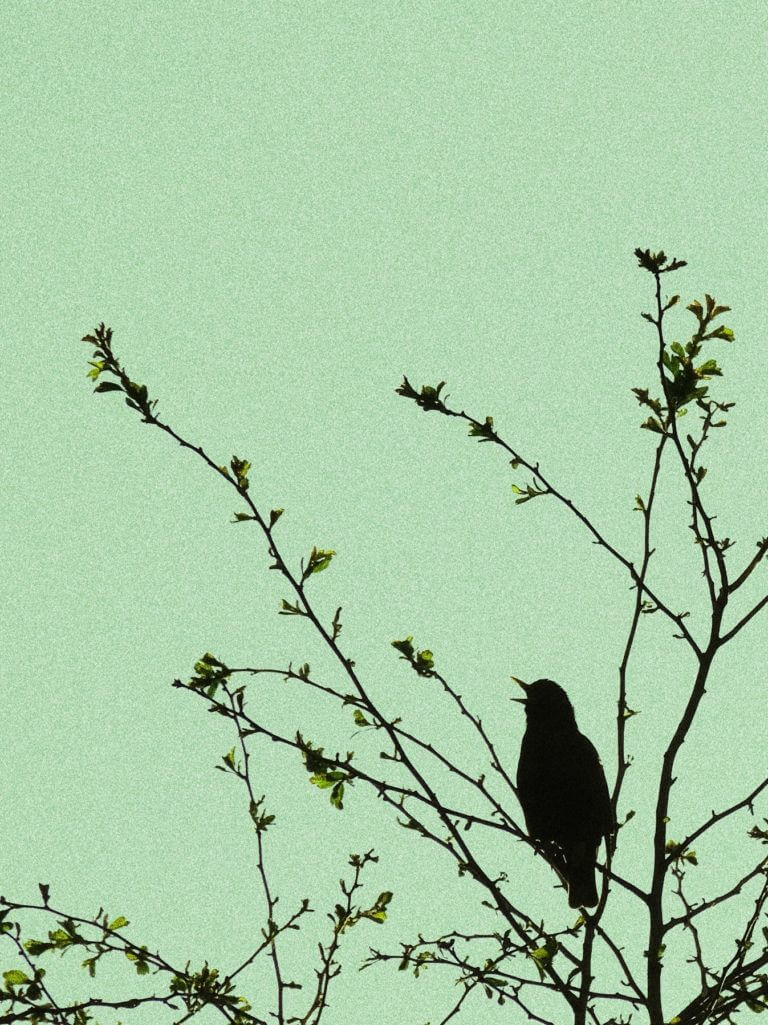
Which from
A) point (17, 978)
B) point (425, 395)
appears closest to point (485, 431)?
point (425, 395)

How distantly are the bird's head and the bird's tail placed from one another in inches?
33.5

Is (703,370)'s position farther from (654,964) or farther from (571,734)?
(571,734)

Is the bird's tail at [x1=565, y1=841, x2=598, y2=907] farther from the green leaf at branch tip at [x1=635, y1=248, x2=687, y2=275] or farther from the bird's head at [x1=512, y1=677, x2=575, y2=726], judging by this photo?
the green leaf at branch tip at [x1=635, y1=248, x2=687, y2=275]

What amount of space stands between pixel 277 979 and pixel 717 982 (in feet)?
4.26

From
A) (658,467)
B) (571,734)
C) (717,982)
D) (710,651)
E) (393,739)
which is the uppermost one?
(571,734)

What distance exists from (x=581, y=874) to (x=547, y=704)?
1.30 meters

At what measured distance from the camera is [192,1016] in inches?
138

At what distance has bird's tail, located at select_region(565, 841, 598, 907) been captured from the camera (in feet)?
17.2

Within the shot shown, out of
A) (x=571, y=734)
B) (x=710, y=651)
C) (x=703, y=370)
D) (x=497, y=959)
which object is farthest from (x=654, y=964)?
(x=571, y=734)

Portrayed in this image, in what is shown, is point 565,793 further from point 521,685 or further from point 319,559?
point 319,559

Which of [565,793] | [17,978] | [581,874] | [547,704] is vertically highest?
[547,704]

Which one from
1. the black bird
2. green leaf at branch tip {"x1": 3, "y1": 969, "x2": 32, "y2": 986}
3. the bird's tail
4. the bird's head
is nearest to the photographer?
green leaf at branch tip {"x1": 3, "y1": 969, "x2": 32, "y2": 986}

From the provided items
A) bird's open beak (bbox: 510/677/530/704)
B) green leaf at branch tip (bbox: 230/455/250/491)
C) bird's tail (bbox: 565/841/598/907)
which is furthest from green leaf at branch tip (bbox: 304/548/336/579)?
bird's open beak (bbox: 510/677/530/704)

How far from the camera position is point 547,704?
6793 mm
